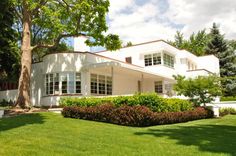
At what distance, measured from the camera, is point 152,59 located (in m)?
35.8

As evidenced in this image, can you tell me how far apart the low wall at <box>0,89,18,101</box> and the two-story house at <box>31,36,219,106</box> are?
3694 mm

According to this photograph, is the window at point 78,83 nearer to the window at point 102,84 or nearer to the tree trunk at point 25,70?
the window at point 102,84

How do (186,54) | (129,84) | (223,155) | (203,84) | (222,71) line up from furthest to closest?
(222,71), (186,54), (129,84), (203,84), (223,155)

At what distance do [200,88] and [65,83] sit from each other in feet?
35.3

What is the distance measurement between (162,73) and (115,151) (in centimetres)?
2556

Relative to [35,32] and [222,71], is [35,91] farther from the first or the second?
[222,71]

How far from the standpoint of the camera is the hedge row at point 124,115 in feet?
56.4

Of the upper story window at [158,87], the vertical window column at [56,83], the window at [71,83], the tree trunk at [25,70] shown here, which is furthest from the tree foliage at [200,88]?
the tree trunk at [25,70]

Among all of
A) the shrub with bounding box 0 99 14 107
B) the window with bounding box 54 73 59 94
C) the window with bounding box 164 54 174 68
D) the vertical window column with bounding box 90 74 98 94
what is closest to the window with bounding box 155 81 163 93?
the window with bounding box 164 54 174 68

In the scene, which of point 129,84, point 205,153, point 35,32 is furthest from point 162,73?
point 205,153

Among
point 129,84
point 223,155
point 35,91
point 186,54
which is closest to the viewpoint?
point 223,155

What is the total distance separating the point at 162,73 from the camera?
34.3m

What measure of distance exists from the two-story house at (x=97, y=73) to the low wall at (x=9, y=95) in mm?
3694

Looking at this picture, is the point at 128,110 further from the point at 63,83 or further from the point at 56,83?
the point at 56,83
